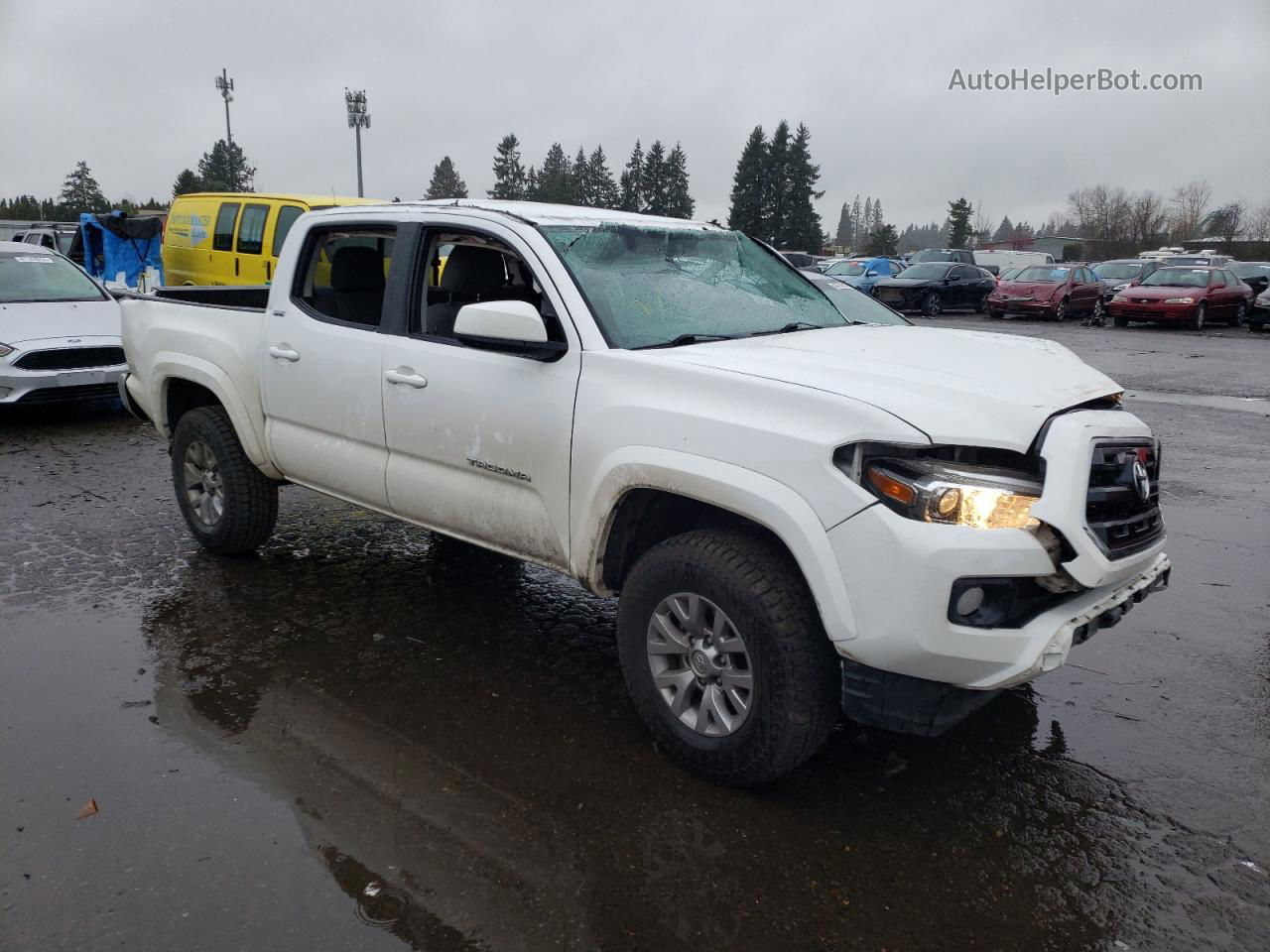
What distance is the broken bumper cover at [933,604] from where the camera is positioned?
2.71 meters

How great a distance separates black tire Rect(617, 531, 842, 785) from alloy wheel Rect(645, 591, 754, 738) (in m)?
0.04

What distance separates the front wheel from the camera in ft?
77.4

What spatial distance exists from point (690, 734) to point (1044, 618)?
3.86 feet

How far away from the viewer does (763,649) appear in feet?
9.80

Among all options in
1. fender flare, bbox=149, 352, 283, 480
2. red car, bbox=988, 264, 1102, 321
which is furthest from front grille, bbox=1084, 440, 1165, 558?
red car, bbox=988, 264, 1102, 321

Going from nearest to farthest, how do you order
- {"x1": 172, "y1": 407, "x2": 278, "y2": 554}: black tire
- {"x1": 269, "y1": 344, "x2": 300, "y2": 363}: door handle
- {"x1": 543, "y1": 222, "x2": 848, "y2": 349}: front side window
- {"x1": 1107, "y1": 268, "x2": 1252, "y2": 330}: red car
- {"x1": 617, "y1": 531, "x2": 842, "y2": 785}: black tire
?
{"x1": 617, "y1": 531, "x2": 842, "y2": 785}: black tire < {"x1": 543, "y1": 222, "x2": 848, "y2": 349}: front side window < {"x1": 269, "y1": 344, "x2": 300, "y2": 363}: door handle < {"x1": 172, "y1": 407, "x2": 278, "y2": 554}: black tire < {"x1": 1107, "y1": 268, "x2": 1252, "y2": 330}: red car

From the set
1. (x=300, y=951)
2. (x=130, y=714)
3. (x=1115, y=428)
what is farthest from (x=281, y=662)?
(x=1115, y=428)

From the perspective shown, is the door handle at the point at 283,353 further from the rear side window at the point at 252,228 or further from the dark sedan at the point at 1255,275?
the dark sedan at the point at 1255,275

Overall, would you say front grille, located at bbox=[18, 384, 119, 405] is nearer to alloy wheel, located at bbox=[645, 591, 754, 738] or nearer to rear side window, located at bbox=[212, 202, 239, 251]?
rear side window, located at bbox=[212, 202, 239, 251]

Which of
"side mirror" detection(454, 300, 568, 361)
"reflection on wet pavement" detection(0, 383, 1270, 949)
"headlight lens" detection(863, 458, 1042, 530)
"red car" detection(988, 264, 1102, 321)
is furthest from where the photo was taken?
"red car" detection(988, 264, 1102, 321)

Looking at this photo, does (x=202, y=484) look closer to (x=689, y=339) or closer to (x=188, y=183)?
(x=689, y=339)

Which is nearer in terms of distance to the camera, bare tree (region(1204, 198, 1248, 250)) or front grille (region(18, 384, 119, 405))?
front grille (region(18, 384, 119, 405))

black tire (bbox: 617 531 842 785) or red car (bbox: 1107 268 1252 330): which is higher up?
red car (bbox: 1107 268 1252 330)

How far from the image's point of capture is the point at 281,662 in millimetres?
4184
